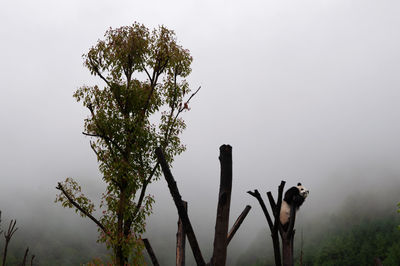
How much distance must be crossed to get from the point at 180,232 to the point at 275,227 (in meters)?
1.43

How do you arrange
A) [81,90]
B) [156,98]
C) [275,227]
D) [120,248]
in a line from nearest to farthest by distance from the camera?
[275,227] → [120,248] → [81,90] → [156,98]

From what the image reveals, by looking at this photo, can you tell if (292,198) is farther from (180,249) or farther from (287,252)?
(180,249)

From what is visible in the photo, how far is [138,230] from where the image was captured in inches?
446

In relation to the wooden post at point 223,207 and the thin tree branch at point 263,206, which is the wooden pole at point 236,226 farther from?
the wooden post at point 223,207

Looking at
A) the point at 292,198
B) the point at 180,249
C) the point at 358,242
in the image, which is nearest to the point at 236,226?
the point at 180,249

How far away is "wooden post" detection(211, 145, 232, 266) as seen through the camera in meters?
3.41

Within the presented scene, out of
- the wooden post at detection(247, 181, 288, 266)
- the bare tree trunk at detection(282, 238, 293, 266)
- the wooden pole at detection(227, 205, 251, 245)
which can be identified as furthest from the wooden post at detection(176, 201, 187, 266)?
the bare tree trunk at detection(282, 238, 293, 266)

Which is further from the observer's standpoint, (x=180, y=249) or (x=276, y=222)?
(x=180, y=249)

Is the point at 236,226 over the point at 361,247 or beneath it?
beneath

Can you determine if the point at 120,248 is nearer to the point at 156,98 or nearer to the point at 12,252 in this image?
the point at 156,98

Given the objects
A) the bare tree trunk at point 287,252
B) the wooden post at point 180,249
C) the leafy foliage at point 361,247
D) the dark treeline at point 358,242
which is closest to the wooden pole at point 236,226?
the bare tree trunk at point 287,252

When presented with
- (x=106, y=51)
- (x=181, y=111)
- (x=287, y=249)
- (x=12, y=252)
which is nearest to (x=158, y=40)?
(x=106, y=51)

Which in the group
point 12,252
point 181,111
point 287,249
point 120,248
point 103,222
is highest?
point 12,252

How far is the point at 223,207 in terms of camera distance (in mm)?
A: 3469
